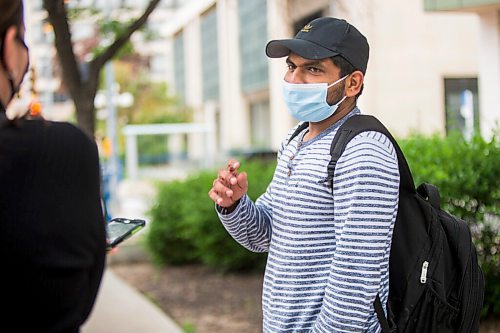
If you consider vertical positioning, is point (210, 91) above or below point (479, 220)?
above

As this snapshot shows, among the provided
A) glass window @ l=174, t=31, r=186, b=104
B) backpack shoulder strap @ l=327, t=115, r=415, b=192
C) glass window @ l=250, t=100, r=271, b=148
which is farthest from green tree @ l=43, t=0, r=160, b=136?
glass window @ l=174, t=31, r=186, b=104

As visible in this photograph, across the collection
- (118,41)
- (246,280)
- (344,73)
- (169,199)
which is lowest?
(246,280)

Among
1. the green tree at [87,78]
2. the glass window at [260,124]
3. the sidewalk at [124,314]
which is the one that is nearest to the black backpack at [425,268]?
the sidewalk at [124,314]

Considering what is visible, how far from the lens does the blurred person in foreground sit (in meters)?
1.55

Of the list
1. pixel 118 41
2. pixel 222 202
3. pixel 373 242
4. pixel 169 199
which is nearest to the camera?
pixel 373 242

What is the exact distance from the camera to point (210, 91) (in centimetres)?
5572

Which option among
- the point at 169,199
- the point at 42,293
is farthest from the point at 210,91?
the point at 42,293

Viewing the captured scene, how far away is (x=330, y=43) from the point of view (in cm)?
267

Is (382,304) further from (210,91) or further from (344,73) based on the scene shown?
(210,91)

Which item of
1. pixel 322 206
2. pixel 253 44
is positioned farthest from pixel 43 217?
pixel 253 44

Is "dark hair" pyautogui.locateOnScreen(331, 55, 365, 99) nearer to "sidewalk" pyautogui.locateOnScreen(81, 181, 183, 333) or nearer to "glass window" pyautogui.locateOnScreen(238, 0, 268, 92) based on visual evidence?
"sidewalk" pyautogui.locateOnScreen(81, 181, 183, 333)

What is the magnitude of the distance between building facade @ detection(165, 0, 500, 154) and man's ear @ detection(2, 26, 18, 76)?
530cm

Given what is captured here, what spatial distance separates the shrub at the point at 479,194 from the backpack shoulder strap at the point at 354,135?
307cm

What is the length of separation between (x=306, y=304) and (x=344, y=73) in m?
0.76
